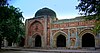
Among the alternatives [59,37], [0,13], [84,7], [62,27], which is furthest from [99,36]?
[0,13]

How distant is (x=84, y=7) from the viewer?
36.3 feet

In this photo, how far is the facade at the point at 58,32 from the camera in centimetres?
2534

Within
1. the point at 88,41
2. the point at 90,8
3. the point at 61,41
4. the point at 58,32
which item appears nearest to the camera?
the point at 90,8

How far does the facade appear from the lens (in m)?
25.3

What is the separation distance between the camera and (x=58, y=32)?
2802cm

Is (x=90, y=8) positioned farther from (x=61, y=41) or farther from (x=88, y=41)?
(x=61, y=41)

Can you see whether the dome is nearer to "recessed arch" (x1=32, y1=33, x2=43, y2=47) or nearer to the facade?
the facade

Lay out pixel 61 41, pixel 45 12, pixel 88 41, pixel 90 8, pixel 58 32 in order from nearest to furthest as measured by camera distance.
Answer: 1. pixel 90 8
2. pixel 88 41
3. pixel 58 32
4. pixel 61 41
5. pixel 45 12

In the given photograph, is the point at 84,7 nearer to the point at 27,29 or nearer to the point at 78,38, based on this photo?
the point at 78,38

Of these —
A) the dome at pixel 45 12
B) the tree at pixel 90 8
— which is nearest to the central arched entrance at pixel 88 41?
the dome at pixel 45 12

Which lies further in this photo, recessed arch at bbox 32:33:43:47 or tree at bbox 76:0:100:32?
recessed arch at bbox 32:33:43:47

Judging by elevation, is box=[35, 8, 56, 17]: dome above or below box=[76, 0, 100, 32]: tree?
above

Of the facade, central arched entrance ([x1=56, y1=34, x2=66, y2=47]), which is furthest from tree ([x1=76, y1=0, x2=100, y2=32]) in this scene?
central arched entrance ([x1=56, y1=34, x2=66, y2=47])

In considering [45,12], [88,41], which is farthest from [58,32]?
[45,12]
